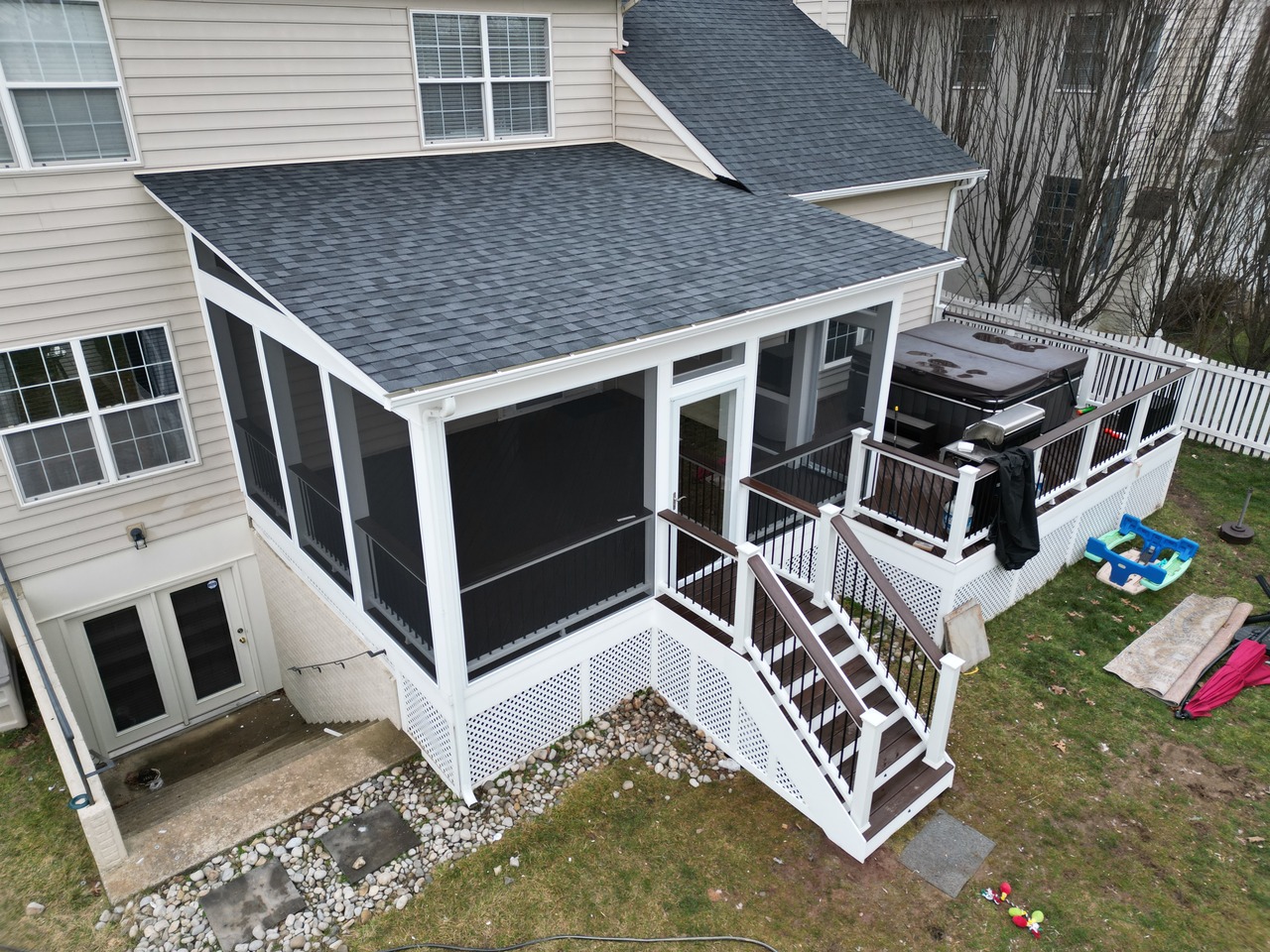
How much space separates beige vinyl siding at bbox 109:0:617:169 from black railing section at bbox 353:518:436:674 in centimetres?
422

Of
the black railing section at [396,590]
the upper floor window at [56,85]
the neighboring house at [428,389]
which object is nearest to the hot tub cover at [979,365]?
the neighboring house at [428,389]

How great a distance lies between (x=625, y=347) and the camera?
6.30 m

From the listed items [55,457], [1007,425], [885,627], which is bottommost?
[885,627]

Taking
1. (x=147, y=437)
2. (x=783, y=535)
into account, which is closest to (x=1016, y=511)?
(x=783, y=535)

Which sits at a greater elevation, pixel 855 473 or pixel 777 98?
pixel 777 98

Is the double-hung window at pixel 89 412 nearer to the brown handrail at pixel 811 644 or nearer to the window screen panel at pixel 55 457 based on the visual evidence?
the window screen panel at pixel 55 457

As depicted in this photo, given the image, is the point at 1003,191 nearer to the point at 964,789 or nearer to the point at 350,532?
the point at 964,789

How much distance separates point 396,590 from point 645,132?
668 centimetres

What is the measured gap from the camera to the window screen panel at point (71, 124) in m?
7.25

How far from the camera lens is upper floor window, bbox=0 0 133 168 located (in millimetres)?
7078

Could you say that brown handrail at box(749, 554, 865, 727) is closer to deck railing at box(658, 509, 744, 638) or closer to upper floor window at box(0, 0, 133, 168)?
deck railing at box(658, 509, 744, 638)

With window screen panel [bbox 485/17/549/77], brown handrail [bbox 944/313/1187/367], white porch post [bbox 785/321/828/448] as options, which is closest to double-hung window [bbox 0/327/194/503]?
window screen panel [bbox 485/17/549/77]

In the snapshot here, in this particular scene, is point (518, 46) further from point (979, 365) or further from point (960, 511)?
point (960, 511)

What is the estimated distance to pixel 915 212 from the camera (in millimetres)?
12805
